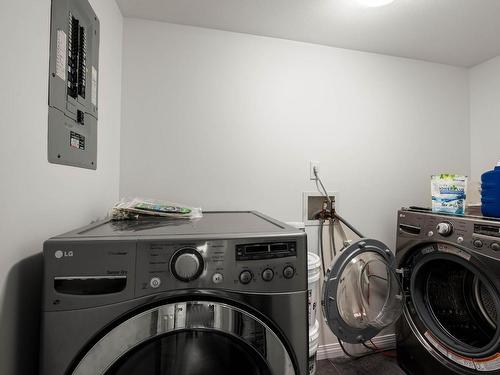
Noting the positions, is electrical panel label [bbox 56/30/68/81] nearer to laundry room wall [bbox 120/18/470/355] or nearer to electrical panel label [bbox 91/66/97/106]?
electrical panel label [bbox 91/66/97/106]

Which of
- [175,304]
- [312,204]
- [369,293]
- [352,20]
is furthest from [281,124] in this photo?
[175,304]

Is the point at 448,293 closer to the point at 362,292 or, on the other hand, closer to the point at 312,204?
the point at 362,292

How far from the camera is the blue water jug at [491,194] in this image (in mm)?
1142

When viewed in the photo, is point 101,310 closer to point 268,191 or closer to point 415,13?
point 268,191

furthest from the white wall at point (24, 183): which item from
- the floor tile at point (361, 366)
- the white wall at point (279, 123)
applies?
the floor tile at point (361, 366)

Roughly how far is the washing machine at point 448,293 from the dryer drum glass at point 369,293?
0.46 ft

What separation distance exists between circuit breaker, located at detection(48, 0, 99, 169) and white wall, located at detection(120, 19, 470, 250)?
370mm

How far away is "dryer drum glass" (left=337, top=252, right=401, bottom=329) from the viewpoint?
1.26 meters

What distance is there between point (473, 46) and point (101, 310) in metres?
2.44

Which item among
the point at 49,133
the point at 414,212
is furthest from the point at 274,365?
the point at 414,212

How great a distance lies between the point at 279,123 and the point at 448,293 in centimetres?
135

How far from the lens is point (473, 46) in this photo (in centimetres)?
161

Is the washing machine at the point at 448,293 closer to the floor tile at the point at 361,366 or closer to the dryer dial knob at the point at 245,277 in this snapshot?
the floor tile at the point at 361,366

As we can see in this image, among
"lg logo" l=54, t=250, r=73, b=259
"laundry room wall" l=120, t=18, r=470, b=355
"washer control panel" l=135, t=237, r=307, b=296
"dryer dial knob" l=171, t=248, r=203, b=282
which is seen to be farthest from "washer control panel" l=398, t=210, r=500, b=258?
"lg logo" l=54, t=250, r=73, b=259
